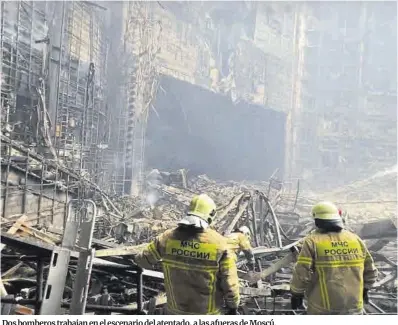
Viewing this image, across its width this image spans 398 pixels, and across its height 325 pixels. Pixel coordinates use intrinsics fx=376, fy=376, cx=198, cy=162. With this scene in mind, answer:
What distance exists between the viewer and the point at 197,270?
7.59 feet

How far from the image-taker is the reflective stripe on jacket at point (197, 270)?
7.58 ft

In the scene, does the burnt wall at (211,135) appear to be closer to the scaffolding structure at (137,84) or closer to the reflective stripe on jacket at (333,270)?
the scaffolding structure at (137,84)

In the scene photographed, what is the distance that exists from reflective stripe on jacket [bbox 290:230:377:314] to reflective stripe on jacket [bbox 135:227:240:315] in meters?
0.47

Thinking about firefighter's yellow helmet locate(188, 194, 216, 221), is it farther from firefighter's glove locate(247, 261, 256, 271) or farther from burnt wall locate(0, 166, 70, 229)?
burnt wall locate(0, 166, 70, 229)

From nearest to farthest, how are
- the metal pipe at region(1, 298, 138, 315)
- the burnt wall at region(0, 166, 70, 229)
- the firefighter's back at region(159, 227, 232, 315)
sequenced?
the firefighter's back at region(159, 227, 232, 315) < the metal pipe at region(1, 298, 138, 315) < the burnt wall at region(0, 166, 70, 229)

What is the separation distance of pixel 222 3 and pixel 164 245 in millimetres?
2922

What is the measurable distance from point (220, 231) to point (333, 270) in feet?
4.93

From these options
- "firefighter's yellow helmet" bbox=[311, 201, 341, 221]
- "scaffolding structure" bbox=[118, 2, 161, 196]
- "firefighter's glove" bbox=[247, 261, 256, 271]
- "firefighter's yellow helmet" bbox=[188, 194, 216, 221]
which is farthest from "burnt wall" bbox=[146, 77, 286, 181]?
"firefighter's yellow helmet" bbox=[311, 201, 341, 221]

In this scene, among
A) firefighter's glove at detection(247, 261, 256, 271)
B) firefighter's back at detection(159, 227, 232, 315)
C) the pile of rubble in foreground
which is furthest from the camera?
firefighter's glove at detection(247, 261, 256, 271)

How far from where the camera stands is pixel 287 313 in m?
3.34

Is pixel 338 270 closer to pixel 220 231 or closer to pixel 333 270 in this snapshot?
pixel 333 270

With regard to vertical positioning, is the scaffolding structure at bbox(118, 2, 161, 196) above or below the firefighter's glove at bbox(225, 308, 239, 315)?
above

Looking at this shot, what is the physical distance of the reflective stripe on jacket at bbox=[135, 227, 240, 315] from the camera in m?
2.31

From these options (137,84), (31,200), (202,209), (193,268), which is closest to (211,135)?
(137,84)
